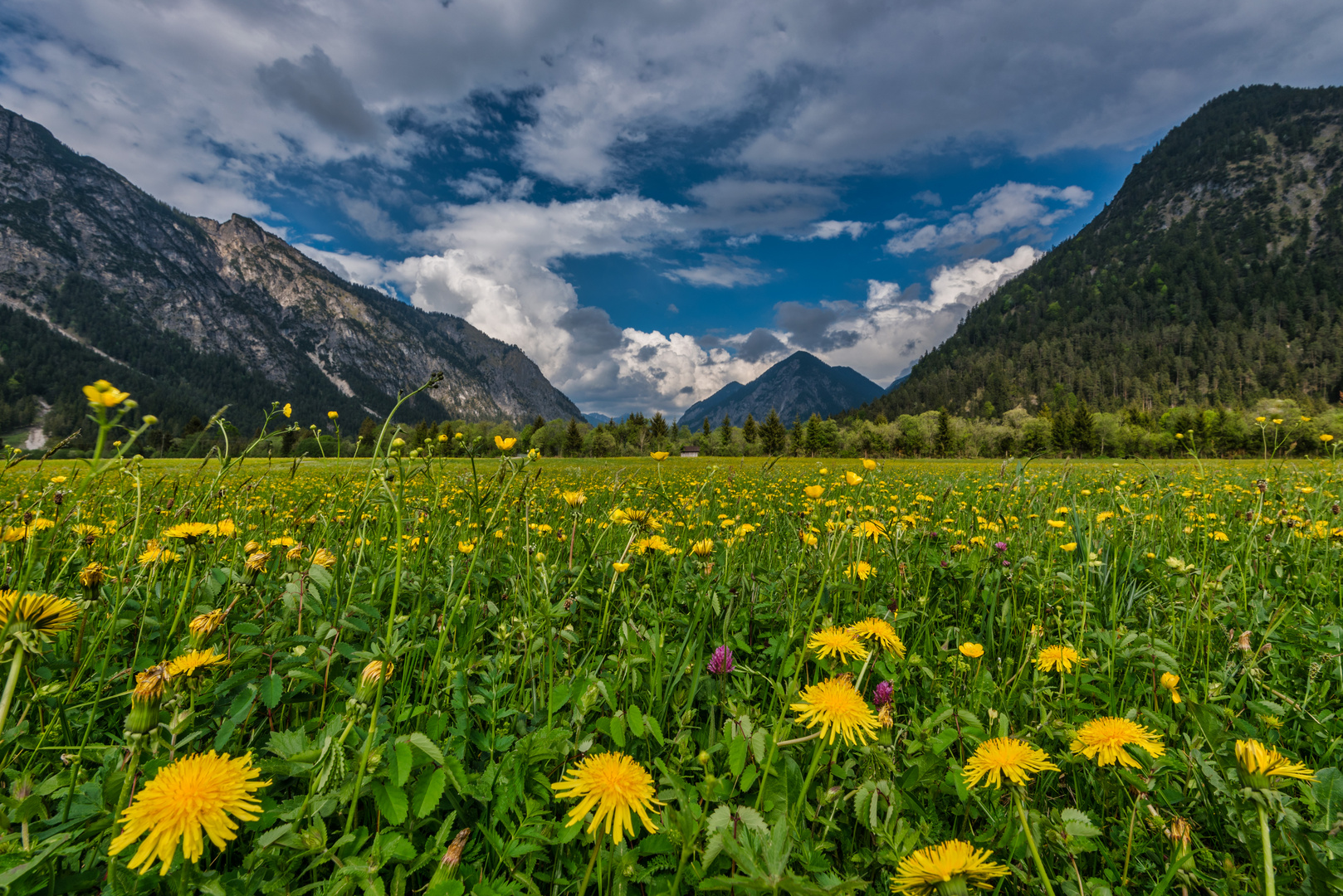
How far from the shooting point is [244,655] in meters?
1.45

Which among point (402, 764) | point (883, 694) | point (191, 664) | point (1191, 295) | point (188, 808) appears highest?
point (1191, 295)

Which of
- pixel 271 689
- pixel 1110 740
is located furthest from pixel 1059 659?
pixel 271 689

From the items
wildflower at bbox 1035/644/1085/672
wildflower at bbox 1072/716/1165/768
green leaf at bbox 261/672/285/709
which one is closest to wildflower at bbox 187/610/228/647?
green leaf at bbox 261/672/285/709

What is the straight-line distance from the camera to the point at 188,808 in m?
0.87

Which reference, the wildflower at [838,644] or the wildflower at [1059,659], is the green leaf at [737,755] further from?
the wildflower at [1059,659]

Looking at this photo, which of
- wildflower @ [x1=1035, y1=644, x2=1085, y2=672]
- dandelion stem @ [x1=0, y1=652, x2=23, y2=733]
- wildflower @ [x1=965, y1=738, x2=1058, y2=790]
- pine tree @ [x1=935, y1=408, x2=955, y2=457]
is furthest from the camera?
pine tree @ [x1=935, y1=408, x2=955, y2=457]

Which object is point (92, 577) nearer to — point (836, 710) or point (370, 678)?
point (370, 678)

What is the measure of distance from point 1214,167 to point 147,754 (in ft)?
852

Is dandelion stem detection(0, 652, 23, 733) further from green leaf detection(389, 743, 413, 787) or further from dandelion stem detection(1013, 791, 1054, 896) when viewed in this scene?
Result: dandelion stem detection(1013, 791, 1054, 896)

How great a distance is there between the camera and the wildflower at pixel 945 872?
87 cm

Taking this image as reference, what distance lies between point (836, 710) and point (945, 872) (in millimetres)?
324

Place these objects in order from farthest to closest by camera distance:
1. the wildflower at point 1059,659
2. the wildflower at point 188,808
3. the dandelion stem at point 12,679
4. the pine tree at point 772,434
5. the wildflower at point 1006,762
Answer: the pine tree at point 772,434, the wildflower at point 1059,659, the wildflower at point 1006,762, the wildflower at point 188,808, the dandelion stem at point 12,679

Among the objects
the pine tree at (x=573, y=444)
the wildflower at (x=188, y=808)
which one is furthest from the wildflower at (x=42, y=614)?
the pine tree at (x=573, y=444)

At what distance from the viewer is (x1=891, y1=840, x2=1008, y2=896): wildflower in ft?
2.86
